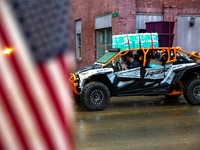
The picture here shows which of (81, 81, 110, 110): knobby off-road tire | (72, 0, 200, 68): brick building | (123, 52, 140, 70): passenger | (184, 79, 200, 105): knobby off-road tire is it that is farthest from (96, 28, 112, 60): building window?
(81, 81, 110, 110): knobby off-road tire

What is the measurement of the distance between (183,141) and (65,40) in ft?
15.3

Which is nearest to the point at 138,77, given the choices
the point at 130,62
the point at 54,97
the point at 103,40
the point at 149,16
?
the point at 130,62

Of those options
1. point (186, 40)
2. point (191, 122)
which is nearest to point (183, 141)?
point (191, 122)

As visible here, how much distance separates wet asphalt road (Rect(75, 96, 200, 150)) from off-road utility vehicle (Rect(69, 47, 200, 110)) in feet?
1.48

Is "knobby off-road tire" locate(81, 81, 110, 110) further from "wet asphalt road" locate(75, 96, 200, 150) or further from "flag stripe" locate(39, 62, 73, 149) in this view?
"flag stripe" locate(39, 62, 73, 149)

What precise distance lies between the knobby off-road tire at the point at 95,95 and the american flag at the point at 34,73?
6910 millimetres

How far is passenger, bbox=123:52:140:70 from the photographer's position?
28.1 ft

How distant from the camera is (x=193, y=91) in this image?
28.7ft

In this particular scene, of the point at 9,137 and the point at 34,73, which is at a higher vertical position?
the point at 34,73

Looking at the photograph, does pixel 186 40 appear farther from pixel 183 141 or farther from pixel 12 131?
pixel 12 131

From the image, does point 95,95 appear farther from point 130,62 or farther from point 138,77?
point 130,62

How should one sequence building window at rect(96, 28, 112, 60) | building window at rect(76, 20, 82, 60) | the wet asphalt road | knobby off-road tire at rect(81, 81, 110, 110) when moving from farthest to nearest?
building window at rect(76, 20, 82, 60) < building window at rect(96, 28, 112, 60) < knobby off-road tire at rect(81, 81, 110, 110) < the wet asphalt road

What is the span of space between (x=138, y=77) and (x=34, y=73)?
7663 millimetres

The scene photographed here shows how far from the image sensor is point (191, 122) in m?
6.68
